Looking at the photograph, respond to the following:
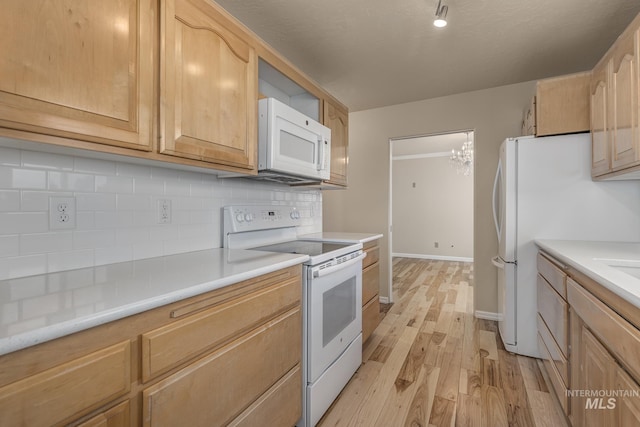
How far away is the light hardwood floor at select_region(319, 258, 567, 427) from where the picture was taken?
1666mm

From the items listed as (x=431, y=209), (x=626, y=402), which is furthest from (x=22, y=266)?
(x=431, y=209)

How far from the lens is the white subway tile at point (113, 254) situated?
1.26 metres

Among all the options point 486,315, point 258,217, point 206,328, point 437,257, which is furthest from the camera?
point 437,257

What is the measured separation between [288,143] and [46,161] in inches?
44.2

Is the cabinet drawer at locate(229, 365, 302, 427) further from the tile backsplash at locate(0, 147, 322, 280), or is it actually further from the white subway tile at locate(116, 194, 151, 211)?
the white subway tile at locate(116, 194, 151, 211)

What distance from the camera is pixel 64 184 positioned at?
3.83 feet

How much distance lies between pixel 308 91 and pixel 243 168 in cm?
95

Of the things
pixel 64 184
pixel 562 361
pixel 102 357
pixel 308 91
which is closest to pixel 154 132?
pixel 64 184

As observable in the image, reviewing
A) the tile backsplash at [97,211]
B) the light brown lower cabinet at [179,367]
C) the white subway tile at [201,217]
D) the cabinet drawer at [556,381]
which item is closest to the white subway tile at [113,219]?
the tile backsplash at [97,211]

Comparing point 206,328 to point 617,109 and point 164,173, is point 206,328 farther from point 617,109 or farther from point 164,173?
point 617,109

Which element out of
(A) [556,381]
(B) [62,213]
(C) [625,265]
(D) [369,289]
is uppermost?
(B) [62,213]

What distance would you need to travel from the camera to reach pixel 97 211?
1260mm

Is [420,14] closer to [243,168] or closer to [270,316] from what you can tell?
[243,168]

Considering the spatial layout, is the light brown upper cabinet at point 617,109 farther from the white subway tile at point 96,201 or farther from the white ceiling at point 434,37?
the white subway tile at point 96,201
